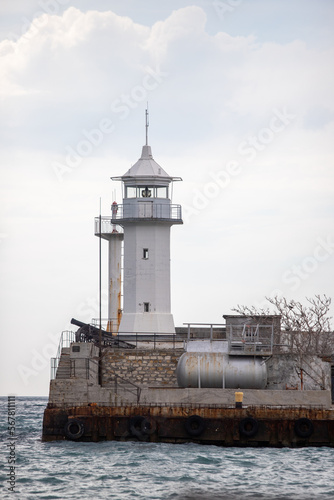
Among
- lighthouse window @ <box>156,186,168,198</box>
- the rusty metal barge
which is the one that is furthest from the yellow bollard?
lighthouse window @ <box>156,186,168,198</box>

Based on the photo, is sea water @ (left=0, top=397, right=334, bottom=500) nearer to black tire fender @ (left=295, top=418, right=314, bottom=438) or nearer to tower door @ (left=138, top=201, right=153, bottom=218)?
black tire fender @ (left=295, top=418, right=314, bottom=438)

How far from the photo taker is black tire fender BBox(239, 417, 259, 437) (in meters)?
41.1

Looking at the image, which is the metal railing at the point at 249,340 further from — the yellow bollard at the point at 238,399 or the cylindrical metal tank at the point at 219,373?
the yellow bollard at the point at 238,399

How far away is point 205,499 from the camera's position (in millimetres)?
31406

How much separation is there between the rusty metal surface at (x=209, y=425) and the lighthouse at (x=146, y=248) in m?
11.3

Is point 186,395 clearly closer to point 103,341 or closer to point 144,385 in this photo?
point 144,385

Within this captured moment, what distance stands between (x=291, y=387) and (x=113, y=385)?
297 inches

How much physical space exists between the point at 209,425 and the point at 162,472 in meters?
6.03

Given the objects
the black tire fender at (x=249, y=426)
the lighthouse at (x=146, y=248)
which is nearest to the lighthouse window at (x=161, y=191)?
the lighthouse at (x=146, y=248)

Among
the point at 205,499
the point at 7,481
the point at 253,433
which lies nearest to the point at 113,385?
the point at 253,433

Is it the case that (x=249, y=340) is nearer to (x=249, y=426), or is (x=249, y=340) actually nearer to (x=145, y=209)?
(x=249, y=426)

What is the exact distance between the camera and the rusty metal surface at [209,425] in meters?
41.2

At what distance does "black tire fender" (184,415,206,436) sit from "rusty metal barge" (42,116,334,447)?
0.04 metres

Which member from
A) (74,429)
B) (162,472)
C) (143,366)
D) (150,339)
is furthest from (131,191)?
(162,472)
